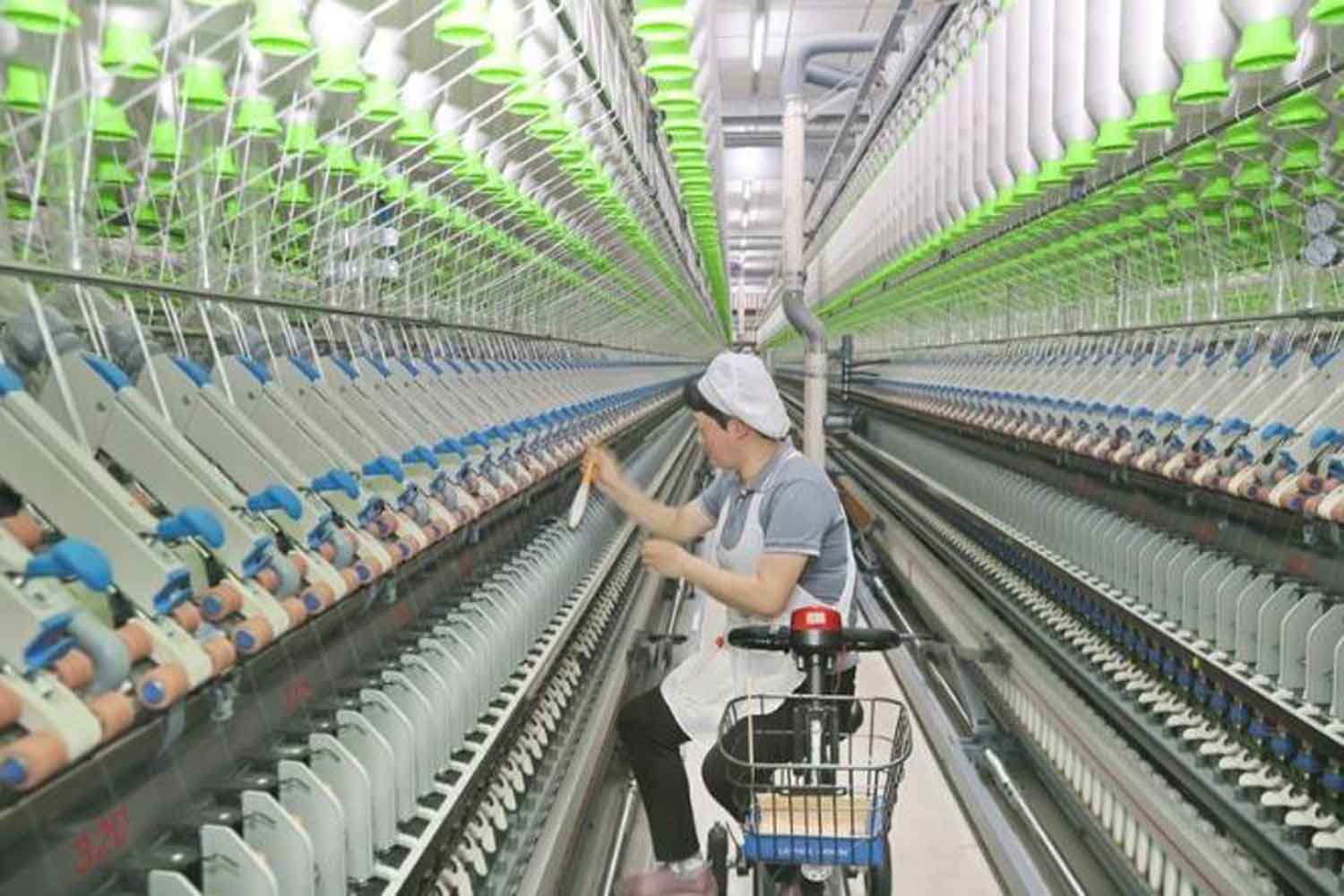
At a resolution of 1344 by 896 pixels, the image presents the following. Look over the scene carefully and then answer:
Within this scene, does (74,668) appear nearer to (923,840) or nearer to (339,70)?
(339,70)

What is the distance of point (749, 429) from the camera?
155 inches

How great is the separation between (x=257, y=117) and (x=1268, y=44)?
92.4 inches

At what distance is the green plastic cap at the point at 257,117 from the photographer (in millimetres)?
3176

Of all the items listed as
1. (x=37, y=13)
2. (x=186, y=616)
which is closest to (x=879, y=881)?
(x=186, y=616)

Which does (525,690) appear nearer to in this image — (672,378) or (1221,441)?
(1221,441)

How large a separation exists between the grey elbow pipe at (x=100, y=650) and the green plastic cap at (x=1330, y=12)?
2627 millimetres

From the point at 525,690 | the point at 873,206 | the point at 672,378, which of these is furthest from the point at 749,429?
the point at 672,378

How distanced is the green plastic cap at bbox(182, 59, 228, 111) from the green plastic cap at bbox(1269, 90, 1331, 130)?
9.43 ft

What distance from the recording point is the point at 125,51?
2.43m

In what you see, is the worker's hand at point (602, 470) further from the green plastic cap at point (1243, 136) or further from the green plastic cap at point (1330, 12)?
the green plastic cap at point (1330, 12)

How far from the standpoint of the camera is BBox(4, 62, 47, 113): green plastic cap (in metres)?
2.52

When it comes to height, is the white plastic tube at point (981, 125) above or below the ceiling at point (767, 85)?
below

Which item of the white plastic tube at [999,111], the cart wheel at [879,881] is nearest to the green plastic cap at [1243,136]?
the white plastic tube at [999,111]

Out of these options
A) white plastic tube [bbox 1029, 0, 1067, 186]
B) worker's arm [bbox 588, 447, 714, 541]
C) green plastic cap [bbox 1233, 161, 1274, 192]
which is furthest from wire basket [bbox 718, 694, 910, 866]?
green plastic cap [bbox 1233, 161, 1274, 192]
